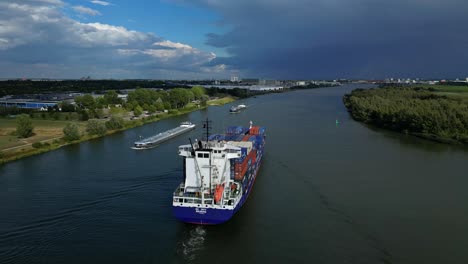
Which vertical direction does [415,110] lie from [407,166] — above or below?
above

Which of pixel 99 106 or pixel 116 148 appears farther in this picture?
pixel 99 106

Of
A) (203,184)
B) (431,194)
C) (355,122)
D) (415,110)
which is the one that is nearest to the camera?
(203,184)

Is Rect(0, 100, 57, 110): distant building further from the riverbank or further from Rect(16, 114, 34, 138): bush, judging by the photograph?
Rect(16, 114, 34, 138): bush

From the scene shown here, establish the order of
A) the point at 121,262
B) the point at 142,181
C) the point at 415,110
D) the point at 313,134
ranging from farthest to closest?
the point at 415,110 < the point at 313,134 < the point at 142,181 < the point at 121,262

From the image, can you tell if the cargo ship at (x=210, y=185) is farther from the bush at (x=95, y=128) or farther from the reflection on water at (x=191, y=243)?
the bush at (x=95, y=128)

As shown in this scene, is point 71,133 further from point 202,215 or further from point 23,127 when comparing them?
point 202,215

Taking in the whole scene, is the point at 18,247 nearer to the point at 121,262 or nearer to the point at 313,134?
the point at 121,262

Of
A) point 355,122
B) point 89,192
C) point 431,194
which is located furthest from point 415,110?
point 89,192
